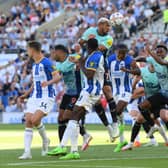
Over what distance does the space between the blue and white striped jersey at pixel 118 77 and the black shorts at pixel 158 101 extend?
2464 mm

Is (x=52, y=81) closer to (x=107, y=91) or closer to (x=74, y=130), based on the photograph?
(x=74, y=130)

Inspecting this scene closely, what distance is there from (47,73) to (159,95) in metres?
2.71

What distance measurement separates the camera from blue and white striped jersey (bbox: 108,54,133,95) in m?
21.5

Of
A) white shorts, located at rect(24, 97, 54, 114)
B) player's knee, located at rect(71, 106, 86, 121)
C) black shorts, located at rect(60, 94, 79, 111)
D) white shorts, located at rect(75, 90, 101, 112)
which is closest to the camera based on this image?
player's knee, located at rect(71, 106, 86, 121)

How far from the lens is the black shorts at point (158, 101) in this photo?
61.8 feet

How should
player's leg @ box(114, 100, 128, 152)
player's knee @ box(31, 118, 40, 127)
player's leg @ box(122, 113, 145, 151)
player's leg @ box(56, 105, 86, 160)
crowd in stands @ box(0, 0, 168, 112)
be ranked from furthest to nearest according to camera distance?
1. crowd in stands @ box(0, 0, 168, 112)
2. player's leg @ box(114, 100, 128, 152)
3. player's leg @ box(122, 113, 145, 151)
4. player's knee @ box(31, 118, 40, 127)
5. player's leg @ box(56, 105, 86, 160)

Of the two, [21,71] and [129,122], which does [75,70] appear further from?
[21,71]

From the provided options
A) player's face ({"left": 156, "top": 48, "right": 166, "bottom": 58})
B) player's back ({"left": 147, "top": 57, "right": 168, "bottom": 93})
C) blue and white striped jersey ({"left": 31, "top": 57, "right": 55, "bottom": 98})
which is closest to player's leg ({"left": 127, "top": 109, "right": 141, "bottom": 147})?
player's back ({"left": 147, "top": 57, "right": 168, "bottom": 93})

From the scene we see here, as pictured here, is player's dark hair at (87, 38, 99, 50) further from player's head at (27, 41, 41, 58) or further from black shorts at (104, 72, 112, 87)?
black shorts at (104, 72, 112, 87)

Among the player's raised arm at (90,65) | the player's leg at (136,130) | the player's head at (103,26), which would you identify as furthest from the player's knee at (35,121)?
the player's head at (103,26)

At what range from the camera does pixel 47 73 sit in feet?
59.5

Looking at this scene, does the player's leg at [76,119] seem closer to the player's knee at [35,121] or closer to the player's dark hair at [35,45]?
the player's knee at [35,121]

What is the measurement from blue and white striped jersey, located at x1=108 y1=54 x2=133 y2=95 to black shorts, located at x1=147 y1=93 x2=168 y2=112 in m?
2.46

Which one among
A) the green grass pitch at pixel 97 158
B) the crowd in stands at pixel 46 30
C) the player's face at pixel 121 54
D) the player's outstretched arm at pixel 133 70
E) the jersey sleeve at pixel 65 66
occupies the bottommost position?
the green grass pitch at pixel 97 158
